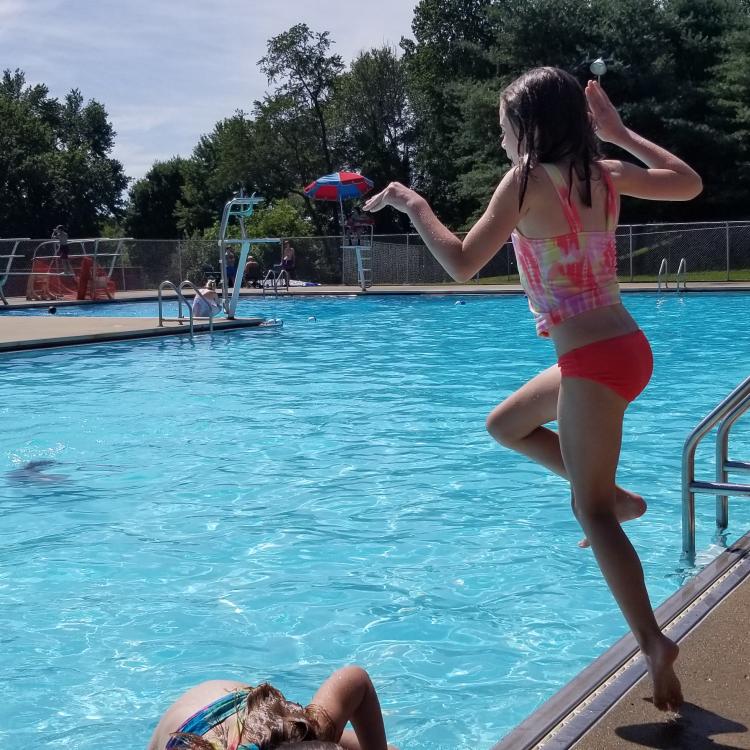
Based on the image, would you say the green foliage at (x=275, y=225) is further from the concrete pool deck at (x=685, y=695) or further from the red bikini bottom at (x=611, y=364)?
the red bikini bottom at (x=611, y=364)

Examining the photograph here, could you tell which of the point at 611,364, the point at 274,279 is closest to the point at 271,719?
the point at 611,364

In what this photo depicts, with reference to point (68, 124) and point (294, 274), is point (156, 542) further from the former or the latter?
point (68, 124)

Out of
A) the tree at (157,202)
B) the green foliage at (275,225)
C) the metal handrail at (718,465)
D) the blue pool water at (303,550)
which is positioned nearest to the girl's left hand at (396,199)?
the metal handrail at (718,465)

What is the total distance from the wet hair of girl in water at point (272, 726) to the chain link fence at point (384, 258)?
23074mm

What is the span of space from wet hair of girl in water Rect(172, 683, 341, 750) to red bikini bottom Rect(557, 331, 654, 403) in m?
1.16

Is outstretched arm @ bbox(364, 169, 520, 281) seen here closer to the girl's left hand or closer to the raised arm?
the girl's left hand

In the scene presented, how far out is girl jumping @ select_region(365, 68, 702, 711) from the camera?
2.55 meters

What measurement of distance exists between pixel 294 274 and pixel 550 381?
3259 cm

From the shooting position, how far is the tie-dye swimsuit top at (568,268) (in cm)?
262

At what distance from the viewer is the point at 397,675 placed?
4078 millimetres

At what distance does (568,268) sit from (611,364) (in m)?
0.27

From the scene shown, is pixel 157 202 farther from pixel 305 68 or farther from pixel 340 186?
pixel 340 186

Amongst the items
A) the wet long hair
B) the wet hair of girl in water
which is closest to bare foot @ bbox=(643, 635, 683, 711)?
the wet hair of girl in water

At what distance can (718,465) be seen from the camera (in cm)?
438
